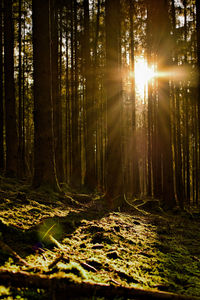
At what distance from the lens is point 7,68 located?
32.2 feet

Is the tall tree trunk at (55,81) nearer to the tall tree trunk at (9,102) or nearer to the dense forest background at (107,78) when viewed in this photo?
the dense forest background at (107,78)

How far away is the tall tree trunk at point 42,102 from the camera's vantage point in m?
6.92

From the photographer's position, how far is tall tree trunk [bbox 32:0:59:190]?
22.7ft

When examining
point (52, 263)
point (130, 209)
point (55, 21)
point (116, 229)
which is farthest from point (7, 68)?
point (52, 263)

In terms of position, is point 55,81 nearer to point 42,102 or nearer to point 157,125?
point 42,102

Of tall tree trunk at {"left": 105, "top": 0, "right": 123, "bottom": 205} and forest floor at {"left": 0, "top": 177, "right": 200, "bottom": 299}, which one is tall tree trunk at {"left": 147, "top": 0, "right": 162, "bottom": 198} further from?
forest floor at {"left": 0, "top": 177, "right": 200, "bottom": 299}

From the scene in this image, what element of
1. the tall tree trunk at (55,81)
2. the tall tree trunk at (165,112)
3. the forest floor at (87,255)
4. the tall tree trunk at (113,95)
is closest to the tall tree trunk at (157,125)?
the tall tree trunk at (165,112)

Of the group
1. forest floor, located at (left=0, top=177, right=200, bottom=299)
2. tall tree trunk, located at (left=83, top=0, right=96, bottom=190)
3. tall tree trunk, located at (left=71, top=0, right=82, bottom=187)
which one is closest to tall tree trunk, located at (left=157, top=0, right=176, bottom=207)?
tall tree trunk, located at (left=83, top=0, right=96, bottom=190)

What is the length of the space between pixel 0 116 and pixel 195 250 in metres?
11.2

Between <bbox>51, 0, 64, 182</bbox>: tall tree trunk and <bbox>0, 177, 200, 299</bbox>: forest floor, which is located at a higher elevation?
<bbox>51, 0, 64, 182</bbox>: tall tree trunk

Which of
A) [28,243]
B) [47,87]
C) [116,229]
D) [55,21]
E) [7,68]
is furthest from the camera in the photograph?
[55,21]

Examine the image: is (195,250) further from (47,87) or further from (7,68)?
(7,68)

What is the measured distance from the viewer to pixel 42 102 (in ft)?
22.8

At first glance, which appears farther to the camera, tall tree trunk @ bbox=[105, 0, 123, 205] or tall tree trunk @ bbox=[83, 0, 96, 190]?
tall tree trunk @ bbox=[83, 0, 96, 190]
